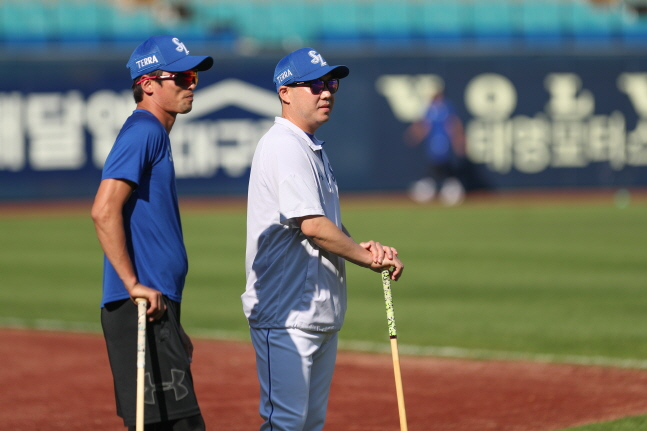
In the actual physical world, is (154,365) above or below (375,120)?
above

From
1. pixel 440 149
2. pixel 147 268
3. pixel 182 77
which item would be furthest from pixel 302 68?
pixel 440 149

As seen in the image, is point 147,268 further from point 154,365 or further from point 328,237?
point 328,237

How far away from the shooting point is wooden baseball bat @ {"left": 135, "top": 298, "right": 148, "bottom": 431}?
146 inches

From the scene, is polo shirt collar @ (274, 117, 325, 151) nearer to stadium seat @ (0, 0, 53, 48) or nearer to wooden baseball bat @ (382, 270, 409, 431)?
wooden baseball bat @ (382, 270, 409, 431)

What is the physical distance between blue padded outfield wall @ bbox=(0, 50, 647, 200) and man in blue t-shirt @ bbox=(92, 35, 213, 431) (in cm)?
1776

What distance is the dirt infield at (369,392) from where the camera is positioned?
6105 mm

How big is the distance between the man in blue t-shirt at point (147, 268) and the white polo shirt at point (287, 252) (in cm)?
33

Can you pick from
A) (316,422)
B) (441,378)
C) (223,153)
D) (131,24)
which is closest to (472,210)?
(223,153)

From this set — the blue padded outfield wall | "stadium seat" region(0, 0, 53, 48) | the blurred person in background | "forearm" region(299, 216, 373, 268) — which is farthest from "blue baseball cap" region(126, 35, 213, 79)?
"stadium seat" region(0, 0, 53, 48)

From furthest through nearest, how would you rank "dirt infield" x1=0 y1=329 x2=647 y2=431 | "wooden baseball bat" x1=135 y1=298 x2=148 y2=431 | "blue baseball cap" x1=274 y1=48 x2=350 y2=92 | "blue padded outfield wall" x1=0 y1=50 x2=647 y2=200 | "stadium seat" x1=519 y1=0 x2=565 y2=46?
"stadium seat" x1=519 y1=0 x2=565 y2=46
"blue padded outfield wall" x1=0 y1=50 x2=647 y2=200
"dirt infield" x1=0 y1=329 x2=647 y2=431
"blue baseball cap" x1=274 y1=48 x2=350 y2=92
"wooden baseball bat" x1=135 y1=298 x2=148 y2=431

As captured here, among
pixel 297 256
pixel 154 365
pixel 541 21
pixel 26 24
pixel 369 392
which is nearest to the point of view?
pixel 154 365

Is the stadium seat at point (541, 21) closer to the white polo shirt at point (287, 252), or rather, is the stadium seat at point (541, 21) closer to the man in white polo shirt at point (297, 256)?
the man in white polo shirt at point (297, 256)

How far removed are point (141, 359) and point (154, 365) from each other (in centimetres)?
13

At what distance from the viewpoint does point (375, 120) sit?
2258cm
